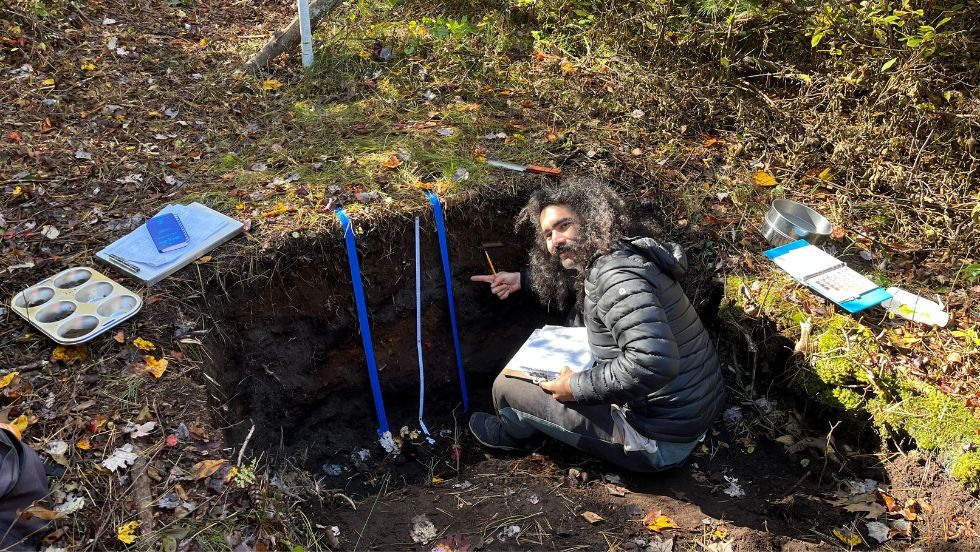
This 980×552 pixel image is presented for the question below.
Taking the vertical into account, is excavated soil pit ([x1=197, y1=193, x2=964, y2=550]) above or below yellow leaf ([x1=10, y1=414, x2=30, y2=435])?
below

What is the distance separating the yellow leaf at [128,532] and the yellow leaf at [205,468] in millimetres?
310

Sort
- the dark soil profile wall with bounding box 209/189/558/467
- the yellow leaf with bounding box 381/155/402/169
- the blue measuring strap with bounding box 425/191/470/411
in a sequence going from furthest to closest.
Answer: the yellow leaf with bounding box 381/155/402/169 → the blue measuring strap with bounding box 425/191/470/411 → the dark soil profile wall with bounding box 209/189/558/467

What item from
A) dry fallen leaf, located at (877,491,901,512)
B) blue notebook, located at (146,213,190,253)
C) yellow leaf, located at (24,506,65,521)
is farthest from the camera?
blue notebook, located at (146,213,190,253)

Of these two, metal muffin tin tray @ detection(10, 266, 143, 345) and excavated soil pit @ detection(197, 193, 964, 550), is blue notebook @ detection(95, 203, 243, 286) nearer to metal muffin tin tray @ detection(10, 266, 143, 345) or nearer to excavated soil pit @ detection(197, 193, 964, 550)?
metal muffin tin tray @ detection(10, 266, 143, 345)

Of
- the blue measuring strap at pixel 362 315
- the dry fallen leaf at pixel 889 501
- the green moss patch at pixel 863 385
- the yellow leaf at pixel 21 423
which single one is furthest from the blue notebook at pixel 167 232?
the dry fallen leaf at pixel 889 501

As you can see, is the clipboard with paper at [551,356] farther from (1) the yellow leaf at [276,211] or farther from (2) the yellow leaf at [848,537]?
(1) the yellow leaf at [276,211]

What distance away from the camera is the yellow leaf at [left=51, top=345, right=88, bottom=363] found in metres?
3.48

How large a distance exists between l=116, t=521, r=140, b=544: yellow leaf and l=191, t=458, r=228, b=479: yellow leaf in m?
0.31

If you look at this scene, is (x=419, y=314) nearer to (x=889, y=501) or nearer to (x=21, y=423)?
(x=21, y=423)

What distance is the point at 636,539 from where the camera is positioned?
3.34m

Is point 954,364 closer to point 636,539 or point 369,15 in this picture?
point 636,539

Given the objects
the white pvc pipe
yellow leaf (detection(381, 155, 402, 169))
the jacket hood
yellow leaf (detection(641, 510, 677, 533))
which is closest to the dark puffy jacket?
the jacket hood

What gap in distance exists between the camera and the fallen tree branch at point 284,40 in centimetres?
606

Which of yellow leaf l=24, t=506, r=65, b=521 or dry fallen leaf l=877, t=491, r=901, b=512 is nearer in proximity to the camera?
yellow leaf l=24, t=506, r=65, b=521
